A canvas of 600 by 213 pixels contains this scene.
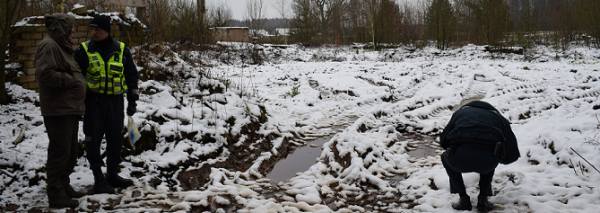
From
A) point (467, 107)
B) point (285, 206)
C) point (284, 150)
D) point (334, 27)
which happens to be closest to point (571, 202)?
point (467, 107)

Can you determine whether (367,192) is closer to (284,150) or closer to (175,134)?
(284,150)

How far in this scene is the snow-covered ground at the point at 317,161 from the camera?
3600 mm

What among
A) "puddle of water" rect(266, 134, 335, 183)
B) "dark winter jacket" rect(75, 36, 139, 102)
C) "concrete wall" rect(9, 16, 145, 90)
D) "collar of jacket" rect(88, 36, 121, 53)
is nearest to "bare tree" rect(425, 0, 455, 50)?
"puddle of water" rect(266, 134, 335, 183)

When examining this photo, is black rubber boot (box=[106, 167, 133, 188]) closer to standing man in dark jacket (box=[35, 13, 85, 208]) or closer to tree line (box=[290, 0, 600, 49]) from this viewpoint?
standing man in dark jacket (box=[35, 13, 85, 208])

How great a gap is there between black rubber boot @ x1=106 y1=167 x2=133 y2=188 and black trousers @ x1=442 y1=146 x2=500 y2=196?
10.8ft

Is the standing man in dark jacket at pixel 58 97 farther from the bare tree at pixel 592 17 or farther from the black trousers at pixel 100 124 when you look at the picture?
the bare tree at pixel 592 17

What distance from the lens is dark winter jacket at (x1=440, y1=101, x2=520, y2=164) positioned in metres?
3.05

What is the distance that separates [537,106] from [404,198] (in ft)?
18.1

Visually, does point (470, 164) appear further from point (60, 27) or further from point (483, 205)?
point (60, 27)

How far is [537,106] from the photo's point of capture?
7.68 metres

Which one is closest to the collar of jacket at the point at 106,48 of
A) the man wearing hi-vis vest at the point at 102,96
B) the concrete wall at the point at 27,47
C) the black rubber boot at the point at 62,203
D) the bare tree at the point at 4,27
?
the man wearing hi-vis vest at the point at 102,96

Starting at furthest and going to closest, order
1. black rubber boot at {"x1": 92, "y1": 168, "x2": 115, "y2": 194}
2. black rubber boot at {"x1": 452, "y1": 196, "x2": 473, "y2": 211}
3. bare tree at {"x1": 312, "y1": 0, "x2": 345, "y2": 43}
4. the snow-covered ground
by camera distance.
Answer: bare tree at {"x1": 312, "y1": 0, "x2": 345, "y2": 43} < black rubber boot at {"x1": 92, "y1": 168, "x2": 115, "y2": 194} < the snow-covered ground < black rubber boot at {"x1": 452, "y1": 196, "x2": 473, "y2": 211}

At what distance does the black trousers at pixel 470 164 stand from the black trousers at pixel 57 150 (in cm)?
350

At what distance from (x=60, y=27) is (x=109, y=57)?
Result: 1.64 ft
